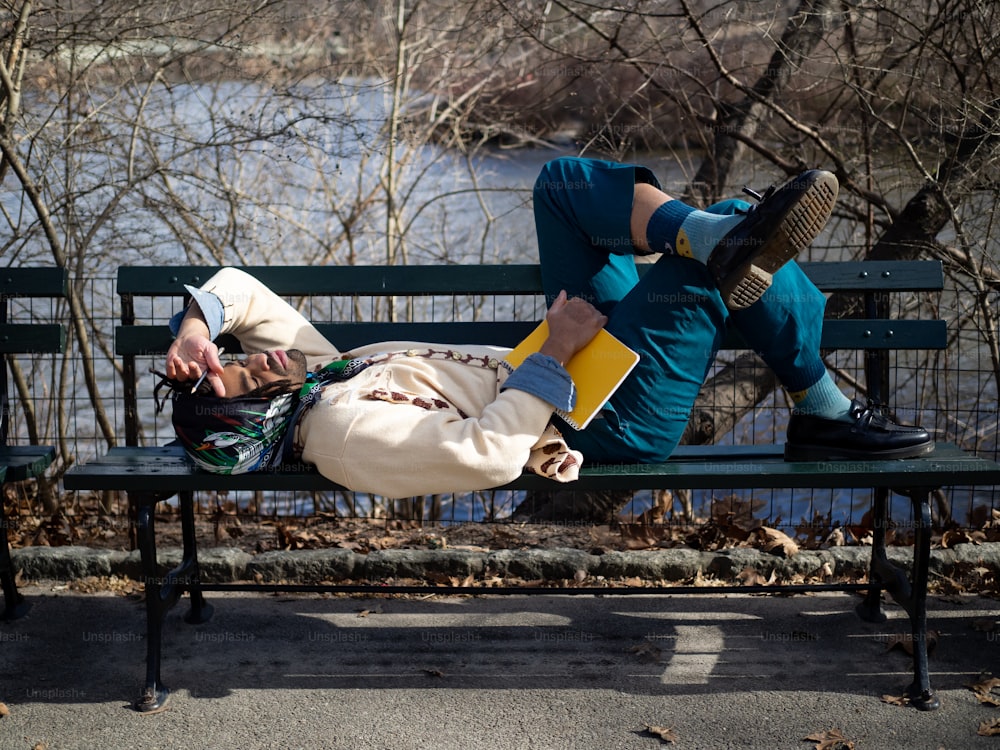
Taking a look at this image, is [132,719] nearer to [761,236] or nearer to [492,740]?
[492,740]

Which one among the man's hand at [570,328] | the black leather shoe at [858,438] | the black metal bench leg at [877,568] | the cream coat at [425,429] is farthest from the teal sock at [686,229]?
the black metal bench leg at [877,568]

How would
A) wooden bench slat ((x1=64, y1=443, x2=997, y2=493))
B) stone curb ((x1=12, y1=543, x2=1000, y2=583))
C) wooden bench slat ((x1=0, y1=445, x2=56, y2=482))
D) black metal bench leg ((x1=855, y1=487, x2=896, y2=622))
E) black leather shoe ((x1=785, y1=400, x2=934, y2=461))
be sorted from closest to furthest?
1. wooden bench slat ((x1=64, y1=443, x2=997, y2=493))
2. black leather shoe ((x1=785, y1=400, x2=934, y2=461))
3. wooden bench slat ((x1=0, y1=445, x2=56, y2=482))
4. black metal bench leg ((x1=855, y1=487, x2=896, y2=622))
5. stone curb ((x1=12, y1=543, x2=1000, y2=583))

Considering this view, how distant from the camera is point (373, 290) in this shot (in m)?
3.80

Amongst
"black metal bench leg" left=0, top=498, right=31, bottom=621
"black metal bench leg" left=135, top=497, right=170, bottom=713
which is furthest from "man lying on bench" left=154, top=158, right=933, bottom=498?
"black metal bench leg" left=0, top=498, right=31, bottom=621

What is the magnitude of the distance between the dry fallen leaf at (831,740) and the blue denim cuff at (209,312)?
1.97 m

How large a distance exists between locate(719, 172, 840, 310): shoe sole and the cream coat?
61 cm

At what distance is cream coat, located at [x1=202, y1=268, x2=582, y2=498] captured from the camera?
2818 mm

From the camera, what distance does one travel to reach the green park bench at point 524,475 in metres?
3.02

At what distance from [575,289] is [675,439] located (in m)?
0.58

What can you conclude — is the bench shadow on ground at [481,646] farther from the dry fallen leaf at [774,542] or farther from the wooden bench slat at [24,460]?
the wooden bench slat at [24,460]

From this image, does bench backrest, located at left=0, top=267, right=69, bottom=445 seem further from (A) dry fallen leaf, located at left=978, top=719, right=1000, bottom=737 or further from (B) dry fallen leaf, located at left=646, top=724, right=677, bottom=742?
(A) dry fallen leaf, located at left=978, top=719, right=1000, bottom=737

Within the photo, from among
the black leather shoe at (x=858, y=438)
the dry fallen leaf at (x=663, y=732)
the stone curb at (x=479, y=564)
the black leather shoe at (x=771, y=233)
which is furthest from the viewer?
the stone curb at (x=479, y=564)

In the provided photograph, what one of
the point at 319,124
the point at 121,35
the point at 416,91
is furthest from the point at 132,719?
the point at 416,91

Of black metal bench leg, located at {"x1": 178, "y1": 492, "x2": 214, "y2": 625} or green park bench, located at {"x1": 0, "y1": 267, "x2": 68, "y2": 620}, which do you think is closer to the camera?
black metal bench leg, located at {"x1": 178, "y1": 492, "x2": 214, "y2": 625}
